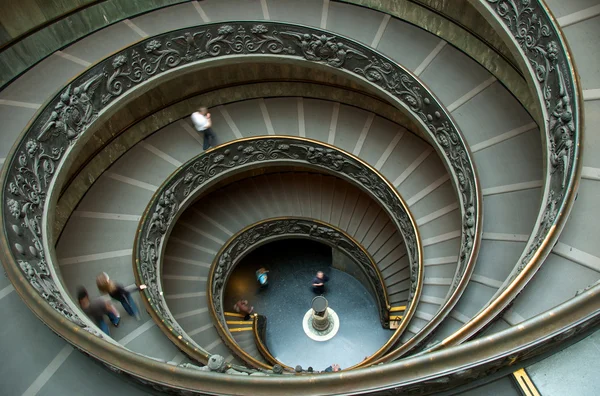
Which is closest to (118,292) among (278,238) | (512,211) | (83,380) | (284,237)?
(83,380)

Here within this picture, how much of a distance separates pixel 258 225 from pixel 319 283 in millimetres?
2738

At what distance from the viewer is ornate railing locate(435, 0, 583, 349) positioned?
507cm

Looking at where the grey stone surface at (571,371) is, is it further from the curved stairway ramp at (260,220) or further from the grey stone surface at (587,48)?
the curved stairway ramp at (260,220)

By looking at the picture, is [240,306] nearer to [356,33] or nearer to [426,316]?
[426,316]

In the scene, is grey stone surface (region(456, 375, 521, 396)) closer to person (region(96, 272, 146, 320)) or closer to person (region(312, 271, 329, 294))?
person (region(96, 272, 146, 320))

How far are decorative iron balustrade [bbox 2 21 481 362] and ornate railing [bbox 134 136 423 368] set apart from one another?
200 cm

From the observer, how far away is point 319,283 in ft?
45.2

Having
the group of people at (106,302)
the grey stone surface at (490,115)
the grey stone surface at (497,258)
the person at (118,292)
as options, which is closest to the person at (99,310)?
the group of people at (106,302)

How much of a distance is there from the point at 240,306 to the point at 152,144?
18.7 ft

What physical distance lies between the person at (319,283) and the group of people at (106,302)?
639 cm

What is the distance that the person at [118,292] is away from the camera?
27.1ft

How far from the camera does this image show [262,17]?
1047 cm

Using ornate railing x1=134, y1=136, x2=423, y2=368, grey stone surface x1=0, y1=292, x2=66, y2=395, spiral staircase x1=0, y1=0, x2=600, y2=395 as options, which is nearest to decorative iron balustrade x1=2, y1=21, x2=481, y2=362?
spiral staircase x1=0, y1=0, x2=600, y2=395

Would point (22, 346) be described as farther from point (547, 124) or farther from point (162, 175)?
point (547, 124)
